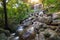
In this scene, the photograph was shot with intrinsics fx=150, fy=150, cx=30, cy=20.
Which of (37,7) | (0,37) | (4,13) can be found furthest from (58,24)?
(37,7)

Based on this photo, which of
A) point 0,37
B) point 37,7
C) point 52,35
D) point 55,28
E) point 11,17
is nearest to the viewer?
point 52,35

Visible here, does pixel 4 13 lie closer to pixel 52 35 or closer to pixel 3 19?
pixel 3 19

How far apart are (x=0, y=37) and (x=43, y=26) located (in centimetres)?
281

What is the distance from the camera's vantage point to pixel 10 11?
45.5 feet

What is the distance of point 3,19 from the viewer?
1252 centimetres

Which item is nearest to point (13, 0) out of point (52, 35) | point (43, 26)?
point (43, 26)

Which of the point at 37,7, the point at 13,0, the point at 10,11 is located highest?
the point at 13,0

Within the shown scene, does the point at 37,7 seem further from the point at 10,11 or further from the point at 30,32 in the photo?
the point at 30,32

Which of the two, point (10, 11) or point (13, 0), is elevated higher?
point (13, 0)

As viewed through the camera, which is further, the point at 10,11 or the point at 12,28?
the point at 10,11

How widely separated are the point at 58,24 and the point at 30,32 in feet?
6.51

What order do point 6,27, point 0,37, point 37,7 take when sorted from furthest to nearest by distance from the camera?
point 37,7
point 6,27
point 0,37

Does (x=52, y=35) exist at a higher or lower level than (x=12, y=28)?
higher

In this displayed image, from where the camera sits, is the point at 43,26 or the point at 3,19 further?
the point at 3,19
